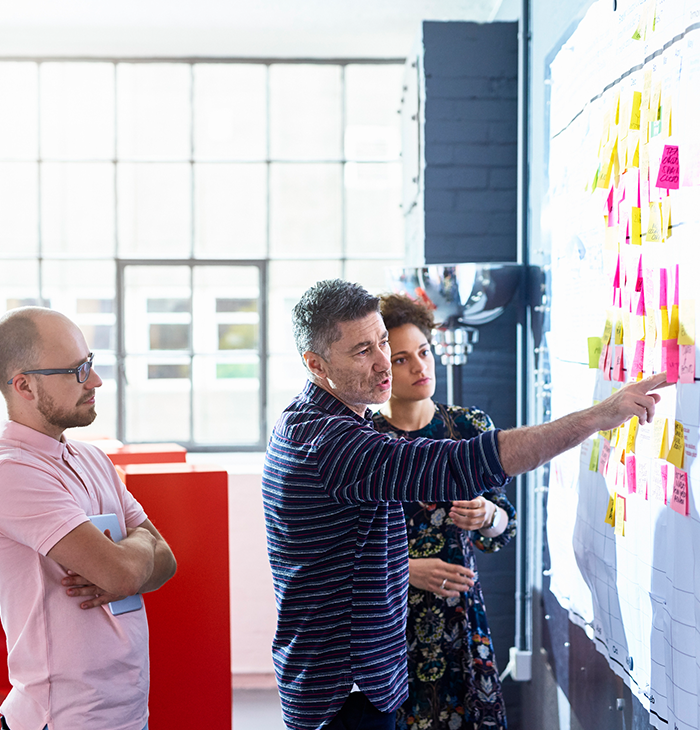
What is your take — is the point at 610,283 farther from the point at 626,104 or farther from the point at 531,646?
the point at 531,646

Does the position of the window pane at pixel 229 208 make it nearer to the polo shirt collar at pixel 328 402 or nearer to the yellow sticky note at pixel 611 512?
the polo shirt collar at pixel 328 402

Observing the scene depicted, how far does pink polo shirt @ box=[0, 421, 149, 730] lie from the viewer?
4.04 feet

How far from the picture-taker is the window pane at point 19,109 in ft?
11.8

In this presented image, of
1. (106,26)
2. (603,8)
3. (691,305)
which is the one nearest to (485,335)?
(603,8)

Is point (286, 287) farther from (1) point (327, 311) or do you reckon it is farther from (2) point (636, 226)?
(2) point (636, 226)

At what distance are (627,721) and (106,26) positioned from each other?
3.52 metres

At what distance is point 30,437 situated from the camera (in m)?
1.32

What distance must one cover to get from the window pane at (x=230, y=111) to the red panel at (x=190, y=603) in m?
2.20

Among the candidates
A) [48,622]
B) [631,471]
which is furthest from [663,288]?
[48,622]

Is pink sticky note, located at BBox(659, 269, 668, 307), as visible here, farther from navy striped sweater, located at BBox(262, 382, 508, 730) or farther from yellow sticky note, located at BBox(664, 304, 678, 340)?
navy striped sweater, located at BBox(262, 382, 508, 730)

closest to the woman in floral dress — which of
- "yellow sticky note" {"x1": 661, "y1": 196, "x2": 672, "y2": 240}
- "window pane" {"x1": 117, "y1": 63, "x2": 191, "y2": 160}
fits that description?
"yellow sticky note" {"x1": 661, "y1": 196, "x2": 672, "y2": 240}

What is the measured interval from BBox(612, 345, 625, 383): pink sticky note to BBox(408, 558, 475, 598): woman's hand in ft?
1.88

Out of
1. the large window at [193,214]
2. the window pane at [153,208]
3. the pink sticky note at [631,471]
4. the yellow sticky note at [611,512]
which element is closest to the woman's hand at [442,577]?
the yellow sticky note at [611,512]

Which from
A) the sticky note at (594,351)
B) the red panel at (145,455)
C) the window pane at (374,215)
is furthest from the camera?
the window pane at (374,215)
